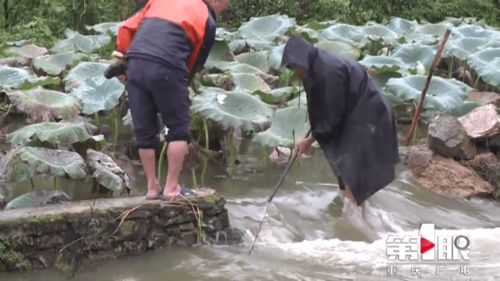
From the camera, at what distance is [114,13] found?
12.8 m

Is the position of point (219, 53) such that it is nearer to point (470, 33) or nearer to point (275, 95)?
point (275, 95)

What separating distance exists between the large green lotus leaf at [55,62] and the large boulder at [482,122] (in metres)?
3.89

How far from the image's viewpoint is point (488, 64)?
26.2 feet

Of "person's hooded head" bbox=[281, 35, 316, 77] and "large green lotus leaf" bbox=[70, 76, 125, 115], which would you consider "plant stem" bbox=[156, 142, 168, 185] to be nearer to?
"large green lotus leaf" bbox=[70, 76, 125, 115]

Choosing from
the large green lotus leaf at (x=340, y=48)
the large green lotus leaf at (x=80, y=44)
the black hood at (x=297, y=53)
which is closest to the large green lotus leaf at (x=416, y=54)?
the large green lotus leaf at (x=340, y=48)

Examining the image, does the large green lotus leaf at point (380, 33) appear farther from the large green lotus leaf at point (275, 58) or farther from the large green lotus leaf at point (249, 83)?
the large green lotus leaf at point (249, 83)

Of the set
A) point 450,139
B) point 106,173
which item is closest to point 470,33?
point 450,139

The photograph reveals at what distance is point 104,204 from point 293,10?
972cm

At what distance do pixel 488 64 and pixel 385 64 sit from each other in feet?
3.47

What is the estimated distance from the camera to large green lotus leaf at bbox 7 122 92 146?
517 cm

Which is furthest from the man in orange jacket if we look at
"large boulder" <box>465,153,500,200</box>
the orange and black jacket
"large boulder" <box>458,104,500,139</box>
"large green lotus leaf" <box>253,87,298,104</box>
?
"large boulder" <box>458,104,500,139</box>

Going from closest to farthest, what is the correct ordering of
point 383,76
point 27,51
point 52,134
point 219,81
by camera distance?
point 52,134 → point 219,81 → point 383,76 → point 27,51

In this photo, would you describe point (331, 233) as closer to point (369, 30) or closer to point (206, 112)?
point (206, 112)

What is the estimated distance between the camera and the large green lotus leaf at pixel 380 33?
9516mm
